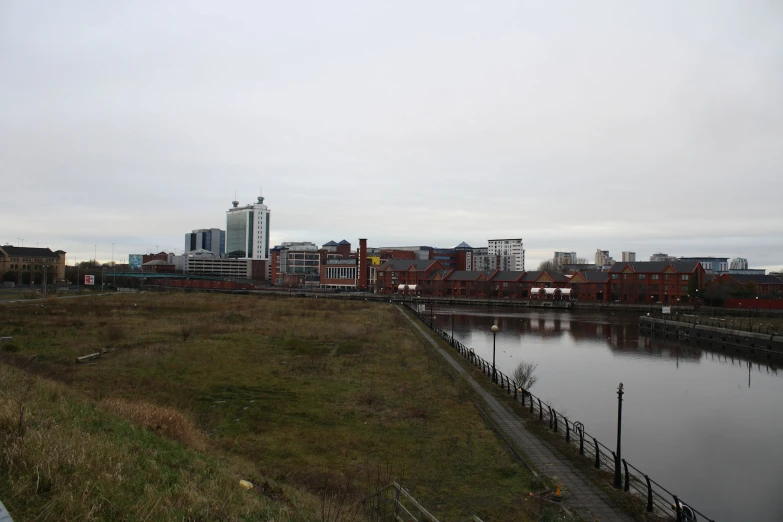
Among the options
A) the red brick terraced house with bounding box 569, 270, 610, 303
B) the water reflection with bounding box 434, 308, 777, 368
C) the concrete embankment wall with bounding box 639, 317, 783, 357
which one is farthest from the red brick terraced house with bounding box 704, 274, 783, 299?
the concrete embankment wall with bounding box 639, 317, 783, 357

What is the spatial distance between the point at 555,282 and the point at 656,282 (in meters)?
19.5

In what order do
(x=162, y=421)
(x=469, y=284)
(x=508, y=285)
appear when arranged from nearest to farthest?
(x=162, y=421) → (x=508, y=285) → (x=469, y=284)

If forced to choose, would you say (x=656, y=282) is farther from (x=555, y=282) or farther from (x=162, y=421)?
(x=162, y=421)

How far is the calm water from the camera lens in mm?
17656

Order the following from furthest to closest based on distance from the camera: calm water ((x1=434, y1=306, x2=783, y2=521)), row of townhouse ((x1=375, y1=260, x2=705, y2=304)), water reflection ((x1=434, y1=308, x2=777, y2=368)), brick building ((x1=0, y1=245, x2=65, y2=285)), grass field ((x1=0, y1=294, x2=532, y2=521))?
brick building ((x1=0, y1=245, x2=65, y2=285)), row of townhouse ((x1=375, y1=260, x2=705, y2=304)), water reflection ((x1=434, y1=308, x2=777, y2=368)), calm water ((x1=434, y1=306, x2=783, y2=521)), grass field ((x1=0, y1=294, x2=532, y2=521))

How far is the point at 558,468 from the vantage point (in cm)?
1476

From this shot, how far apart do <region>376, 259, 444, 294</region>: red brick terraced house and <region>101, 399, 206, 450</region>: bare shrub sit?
107373 millimetres

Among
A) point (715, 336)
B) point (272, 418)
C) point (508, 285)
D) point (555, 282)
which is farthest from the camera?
point (508, 285)

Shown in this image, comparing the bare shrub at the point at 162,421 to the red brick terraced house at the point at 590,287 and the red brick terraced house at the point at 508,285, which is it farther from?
the red brick terraced house at the point at 508,285

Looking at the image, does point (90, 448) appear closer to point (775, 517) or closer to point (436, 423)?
point (436, 423)

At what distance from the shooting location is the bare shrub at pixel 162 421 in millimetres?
13906

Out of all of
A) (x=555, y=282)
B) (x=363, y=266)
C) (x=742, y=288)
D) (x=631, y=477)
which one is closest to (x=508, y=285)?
(x=555, y=282)

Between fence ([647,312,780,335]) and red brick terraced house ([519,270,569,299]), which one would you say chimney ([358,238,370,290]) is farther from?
fence ([647,312,780,335])

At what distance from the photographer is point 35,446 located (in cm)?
834
